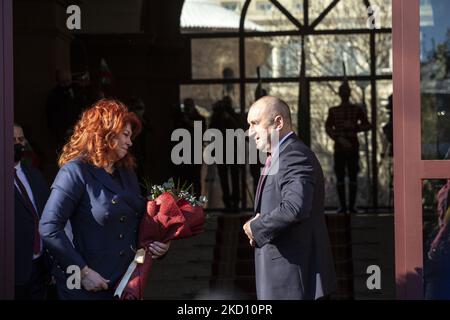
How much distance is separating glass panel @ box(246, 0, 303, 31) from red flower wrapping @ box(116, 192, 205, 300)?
1111 centimetres

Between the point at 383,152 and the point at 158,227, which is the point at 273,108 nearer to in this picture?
the point at 158,227

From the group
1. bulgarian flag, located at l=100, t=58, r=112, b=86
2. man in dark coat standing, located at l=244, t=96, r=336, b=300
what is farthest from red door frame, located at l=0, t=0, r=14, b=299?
bulgarian flag, located at l=100, t=58, r=112, b=86

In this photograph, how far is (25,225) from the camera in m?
5.04

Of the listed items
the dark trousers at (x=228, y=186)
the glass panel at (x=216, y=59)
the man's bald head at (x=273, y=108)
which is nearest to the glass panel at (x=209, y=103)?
the glass panel at (x=216, y=59)

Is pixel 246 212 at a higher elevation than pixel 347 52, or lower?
lower

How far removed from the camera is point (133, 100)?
11.9 meters

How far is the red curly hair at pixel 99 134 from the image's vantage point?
13.2ft

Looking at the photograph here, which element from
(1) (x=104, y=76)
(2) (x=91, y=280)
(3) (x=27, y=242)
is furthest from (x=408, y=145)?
(1) (x=104, y=76)

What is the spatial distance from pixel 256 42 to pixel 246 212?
2.98 metres

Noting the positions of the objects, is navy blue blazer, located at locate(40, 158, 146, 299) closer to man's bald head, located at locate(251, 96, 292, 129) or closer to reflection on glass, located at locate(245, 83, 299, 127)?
man's bald head, located at locate(251, 96, 292, 129)

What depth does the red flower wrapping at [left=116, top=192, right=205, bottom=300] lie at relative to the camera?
4.05m

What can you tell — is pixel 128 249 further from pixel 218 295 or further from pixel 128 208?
pixel 218 295

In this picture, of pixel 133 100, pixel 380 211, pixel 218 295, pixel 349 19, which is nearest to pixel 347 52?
pixel 349 19

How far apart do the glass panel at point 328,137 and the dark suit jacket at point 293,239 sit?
33.6 ft
